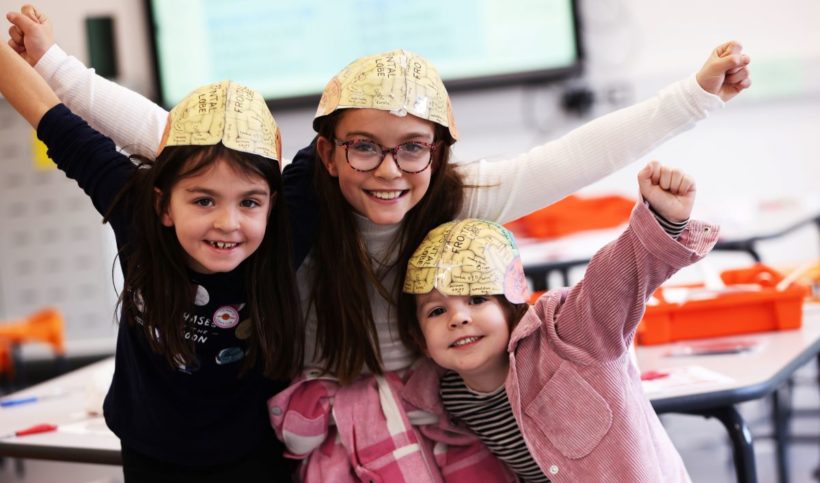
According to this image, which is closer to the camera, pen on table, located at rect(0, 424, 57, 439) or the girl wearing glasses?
the girl wearing glasses

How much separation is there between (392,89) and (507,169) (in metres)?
0.33

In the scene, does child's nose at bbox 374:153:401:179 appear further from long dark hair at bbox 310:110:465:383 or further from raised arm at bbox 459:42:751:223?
raised arm at bbox 459:42:751:223

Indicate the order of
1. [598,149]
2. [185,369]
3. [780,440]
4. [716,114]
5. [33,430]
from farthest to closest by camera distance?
[716,114] < [780,440] < [33,430] < [598,149] < [185,369]

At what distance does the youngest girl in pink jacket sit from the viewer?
4.62ft

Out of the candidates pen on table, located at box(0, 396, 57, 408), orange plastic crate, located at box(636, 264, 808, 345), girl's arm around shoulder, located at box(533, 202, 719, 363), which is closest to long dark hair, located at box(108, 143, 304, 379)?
girl's arm around shoulder, located at box(533, 202, 719, 363)

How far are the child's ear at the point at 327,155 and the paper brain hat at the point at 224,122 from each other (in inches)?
3.8

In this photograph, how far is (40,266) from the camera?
504 cm

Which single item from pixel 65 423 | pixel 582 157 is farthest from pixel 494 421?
pixel 65 423

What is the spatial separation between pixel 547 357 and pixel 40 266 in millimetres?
4210

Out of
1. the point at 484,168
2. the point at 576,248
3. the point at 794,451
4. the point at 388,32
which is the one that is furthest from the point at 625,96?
the point at 484,168

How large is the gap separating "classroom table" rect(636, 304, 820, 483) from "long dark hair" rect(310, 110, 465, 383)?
0.54 meters

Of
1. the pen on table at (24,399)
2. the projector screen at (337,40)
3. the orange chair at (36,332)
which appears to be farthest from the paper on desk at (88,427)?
the projector screen at (337,40)

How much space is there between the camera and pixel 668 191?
4.59 ft

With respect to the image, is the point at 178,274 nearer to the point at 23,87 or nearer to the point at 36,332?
the point at 23,87
